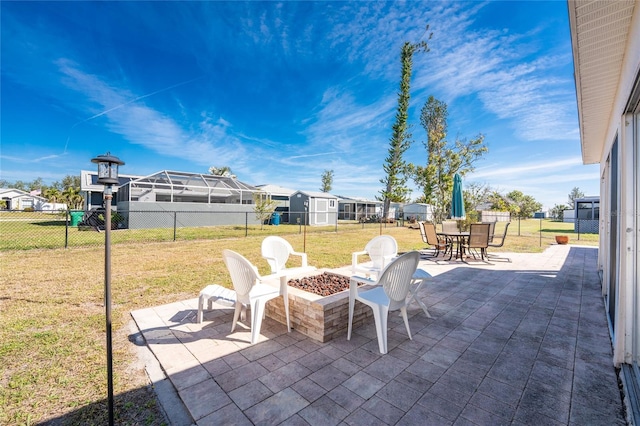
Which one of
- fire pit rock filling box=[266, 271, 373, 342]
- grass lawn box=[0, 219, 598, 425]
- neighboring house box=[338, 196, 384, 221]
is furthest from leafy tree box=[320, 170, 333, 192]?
fire pit rock filling box=[266, 271, 373, 342]

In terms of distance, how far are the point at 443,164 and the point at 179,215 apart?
16.7 m

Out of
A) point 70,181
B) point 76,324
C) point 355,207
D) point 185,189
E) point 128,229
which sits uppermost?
point 70,181

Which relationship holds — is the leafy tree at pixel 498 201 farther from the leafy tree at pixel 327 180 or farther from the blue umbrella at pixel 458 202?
the leafy tree at pixel 327 180

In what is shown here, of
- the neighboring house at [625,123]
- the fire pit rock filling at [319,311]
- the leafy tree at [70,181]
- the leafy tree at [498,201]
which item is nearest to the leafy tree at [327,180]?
the leafy tree at [498,201]

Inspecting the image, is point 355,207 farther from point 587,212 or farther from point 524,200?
point 524,200

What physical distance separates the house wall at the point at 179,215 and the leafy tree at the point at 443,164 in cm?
1174

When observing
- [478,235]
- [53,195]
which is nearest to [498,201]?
[478,235]

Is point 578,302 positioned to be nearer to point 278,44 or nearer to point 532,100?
point 532,100

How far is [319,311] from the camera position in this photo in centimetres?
256

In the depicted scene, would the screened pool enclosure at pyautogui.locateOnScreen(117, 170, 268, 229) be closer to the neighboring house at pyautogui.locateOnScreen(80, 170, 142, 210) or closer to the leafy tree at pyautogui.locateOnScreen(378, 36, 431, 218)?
the neighboring house at pyautogui.locateOnScreen(80, 170, 142, 210)

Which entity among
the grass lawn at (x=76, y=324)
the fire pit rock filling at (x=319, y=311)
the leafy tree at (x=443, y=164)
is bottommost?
the grass lawn at (x=76, y=324)

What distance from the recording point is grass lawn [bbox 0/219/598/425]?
170 cm

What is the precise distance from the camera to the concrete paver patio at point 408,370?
1615 mm

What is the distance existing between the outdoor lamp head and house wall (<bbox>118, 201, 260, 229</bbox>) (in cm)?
1058
